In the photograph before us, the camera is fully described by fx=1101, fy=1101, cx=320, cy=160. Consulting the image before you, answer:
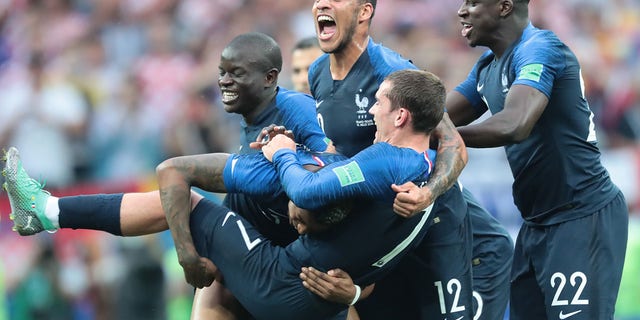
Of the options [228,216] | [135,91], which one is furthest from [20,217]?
[135,91]

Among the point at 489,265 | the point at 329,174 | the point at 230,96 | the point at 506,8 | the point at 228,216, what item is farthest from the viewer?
the point at 489,265

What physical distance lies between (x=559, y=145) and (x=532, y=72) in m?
0.49

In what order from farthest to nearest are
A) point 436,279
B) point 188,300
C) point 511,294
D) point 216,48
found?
1. point 216,48
2. point 188,300
3. point 511,294
4. point 436,279

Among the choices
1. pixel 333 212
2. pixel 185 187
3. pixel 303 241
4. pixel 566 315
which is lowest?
pixel 566 315

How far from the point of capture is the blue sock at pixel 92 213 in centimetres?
597

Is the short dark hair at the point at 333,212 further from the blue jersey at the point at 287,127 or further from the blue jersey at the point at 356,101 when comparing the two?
the blue jersey at the point at 356,101

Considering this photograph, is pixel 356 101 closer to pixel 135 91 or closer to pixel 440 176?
pixel 440 176

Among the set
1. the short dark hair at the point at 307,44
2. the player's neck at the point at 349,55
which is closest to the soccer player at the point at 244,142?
the player's neck at the point at 349,55

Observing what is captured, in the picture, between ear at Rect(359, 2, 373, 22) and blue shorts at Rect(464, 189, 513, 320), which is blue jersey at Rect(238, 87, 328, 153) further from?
blue shorts at Rect(464, 189, 513, 320)

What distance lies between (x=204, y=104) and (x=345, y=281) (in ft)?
19.4

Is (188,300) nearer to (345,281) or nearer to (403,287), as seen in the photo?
(403,287)

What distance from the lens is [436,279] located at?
6297 millimetres

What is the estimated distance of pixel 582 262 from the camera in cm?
630

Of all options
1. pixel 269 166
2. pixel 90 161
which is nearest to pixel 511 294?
pixel 269 166
